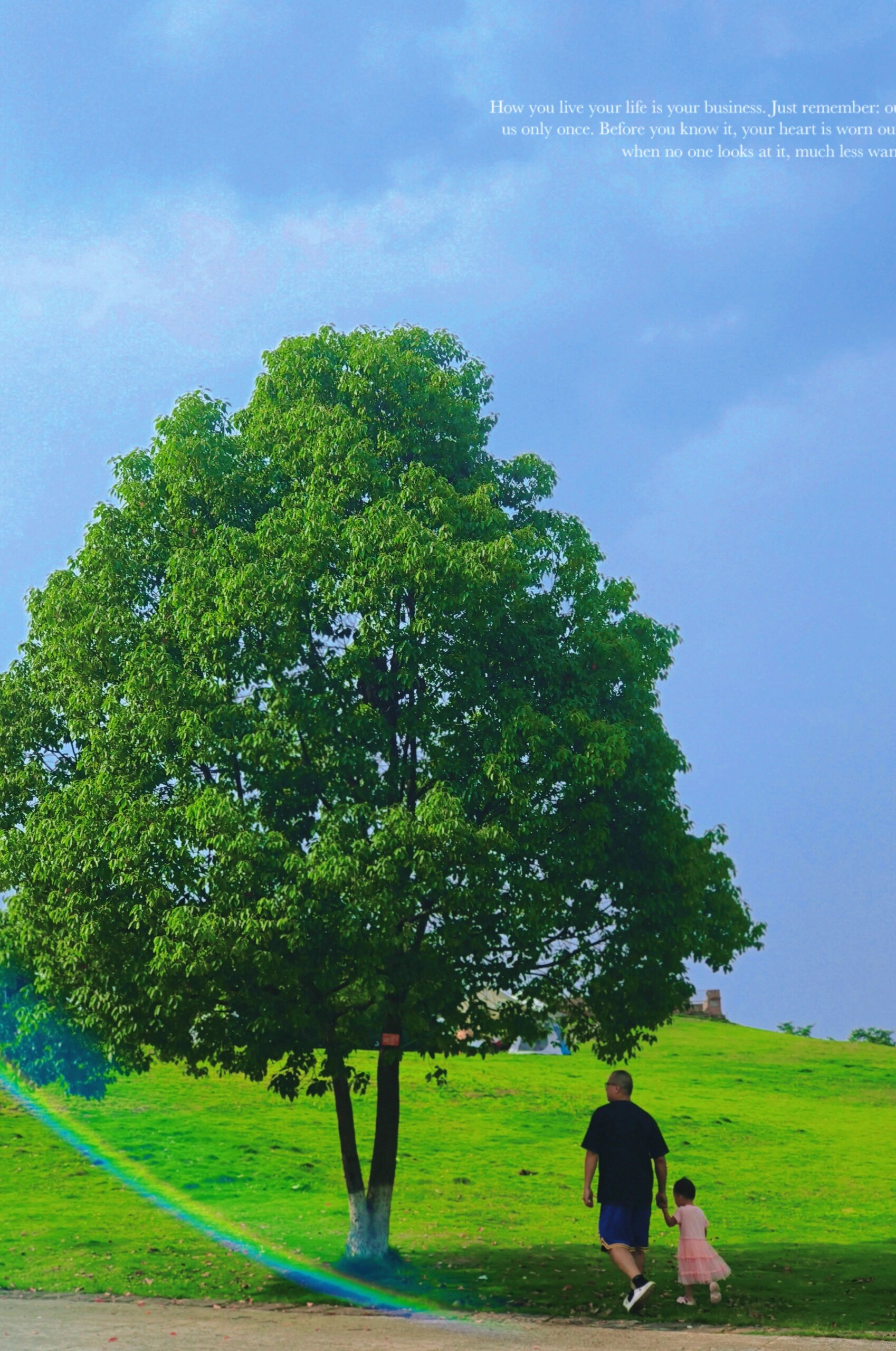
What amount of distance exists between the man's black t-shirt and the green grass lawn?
3.22m

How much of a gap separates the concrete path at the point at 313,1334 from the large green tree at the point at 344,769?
3.51 m

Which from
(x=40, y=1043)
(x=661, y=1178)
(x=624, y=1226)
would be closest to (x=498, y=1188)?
(x=40, y=1043)

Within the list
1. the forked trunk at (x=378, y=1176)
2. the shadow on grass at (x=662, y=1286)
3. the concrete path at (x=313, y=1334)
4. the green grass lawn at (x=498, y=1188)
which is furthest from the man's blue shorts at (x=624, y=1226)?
the forked trunk at (x=378, y=1176)

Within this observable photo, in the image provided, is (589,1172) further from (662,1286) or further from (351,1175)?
(351,1175)

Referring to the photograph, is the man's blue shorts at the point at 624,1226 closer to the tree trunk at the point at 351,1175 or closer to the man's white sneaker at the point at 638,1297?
the man's white sneaker at the point at 638,1297

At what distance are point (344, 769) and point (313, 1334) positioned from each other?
7.57 m

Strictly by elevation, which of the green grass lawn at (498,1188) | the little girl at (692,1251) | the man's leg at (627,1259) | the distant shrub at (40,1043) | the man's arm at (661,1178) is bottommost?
the green grass lawn at (498,1188)

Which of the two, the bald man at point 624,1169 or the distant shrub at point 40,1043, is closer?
the bald man at point 624,1169

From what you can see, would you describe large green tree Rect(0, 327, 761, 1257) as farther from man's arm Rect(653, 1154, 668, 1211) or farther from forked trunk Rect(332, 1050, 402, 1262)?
man's arm Rect(653, 1154, 668, 1211)

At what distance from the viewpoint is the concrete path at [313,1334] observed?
40.7ft

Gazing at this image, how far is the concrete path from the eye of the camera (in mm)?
12406

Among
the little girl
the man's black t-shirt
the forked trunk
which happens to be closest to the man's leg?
the man's black t-shirt

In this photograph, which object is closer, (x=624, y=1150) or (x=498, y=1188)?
(x=624, y=1150)

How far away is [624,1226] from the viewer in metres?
12.4
